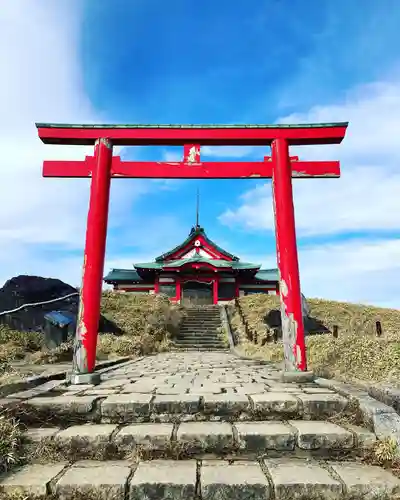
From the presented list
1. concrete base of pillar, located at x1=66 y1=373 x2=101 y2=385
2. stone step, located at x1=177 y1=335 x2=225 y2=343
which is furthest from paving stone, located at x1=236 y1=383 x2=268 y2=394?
stone step, located at x1=177 y1=335 x2=225 y2=343

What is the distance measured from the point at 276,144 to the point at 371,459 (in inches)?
159

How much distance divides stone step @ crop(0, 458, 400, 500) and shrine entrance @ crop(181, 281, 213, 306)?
22.8 meters

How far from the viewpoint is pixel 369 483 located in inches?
80.2

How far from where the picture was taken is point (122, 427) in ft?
9.04

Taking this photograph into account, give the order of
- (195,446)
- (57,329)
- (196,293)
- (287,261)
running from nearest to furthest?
(195,446) → (287,261) → (57,329) → (196,293)

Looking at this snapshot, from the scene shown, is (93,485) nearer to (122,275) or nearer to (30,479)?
(30,479)

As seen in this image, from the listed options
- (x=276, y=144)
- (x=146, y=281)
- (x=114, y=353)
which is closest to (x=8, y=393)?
(x=276, y=144)

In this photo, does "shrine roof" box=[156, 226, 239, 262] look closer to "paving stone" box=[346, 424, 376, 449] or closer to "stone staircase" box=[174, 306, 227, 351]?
"stone staircase" box=[174, 306, 227, 351]

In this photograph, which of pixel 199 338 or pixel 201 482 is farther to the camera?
pixel 199 338

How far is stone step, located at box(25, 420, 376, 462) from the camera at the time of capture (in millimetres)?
2451

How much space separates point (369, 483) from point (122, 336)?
43.1ft

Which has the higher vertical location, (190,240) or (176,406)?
(190,240)

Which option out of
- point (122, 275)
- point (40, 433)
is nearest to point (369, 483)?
point (40, 433)

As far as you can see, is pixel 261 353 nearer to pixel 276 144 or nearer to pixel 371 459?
pixel 276 144
